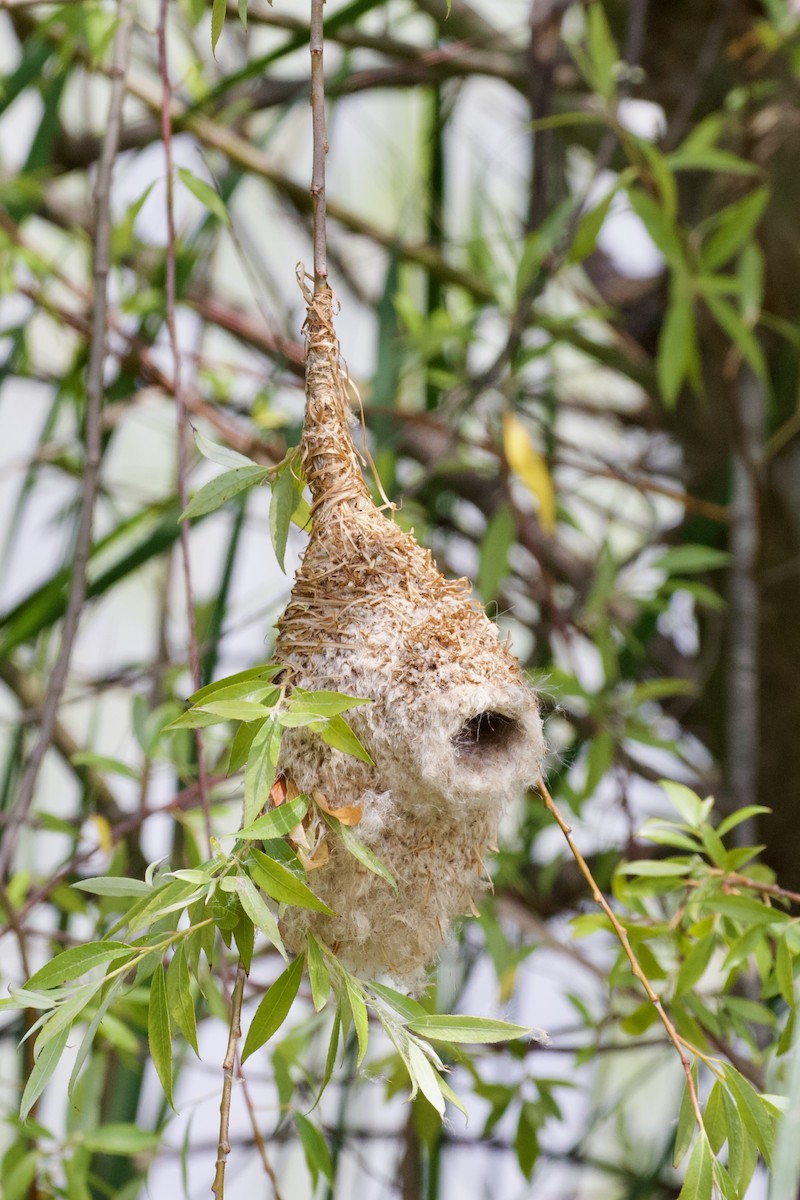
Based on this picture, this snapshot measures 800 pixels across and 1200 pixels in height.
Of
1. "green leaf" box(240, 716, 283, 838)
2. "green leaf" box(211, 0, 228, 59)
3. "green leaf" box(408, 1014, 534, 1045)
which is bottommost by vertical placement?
"green leaf" box(408, 1014, 534, 1045)

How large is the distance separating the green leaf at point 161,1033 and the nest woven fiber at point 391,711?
102 mm

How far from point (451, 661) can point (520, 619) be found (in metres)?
1.18

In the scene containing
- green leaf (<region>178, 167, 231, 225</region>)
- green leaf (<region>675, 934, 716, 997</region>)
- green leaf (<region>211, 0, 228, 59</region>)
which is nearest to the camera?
green leaf (<region>211, 0, 228, 59</region>)

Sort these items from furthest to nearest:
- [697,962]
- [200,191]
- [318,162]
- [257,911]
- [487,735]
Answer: [200,191] → [697,962] → [487,735] → [318,162] → [257,911]

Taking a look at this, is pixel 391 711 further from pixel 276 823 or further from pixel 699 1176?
pixel 699 1176

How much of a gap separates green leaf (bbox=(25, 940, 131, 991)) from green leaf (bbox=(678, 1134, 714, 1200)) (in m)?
0.33

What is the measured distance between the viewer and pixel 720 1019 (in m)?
1.18

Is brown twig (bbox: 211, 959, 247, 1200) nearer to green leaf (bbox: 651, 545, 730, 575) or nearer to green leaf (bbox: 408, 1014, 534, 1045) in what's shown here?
green leaf (bbox: 408, 1014, 534, 1045)

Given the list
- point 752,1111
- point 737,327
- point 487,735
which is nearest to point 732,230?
point 737,327

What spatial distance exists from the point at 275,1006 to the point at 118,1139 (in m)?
0.62

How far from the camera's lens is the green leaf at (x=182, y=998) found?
0.70 m

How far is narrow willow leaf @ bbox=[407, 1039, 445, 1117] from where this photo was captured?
671 millimetres

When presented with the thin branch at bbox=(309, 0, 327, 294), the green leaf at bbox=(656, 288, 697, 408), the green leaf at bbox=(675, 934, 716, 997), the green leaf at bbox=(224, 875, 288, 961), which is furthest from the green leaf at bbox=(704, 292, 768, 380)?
the green leaf at bbox=(224, 875, 288, 961)

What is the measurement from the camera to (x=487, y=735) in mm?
882
